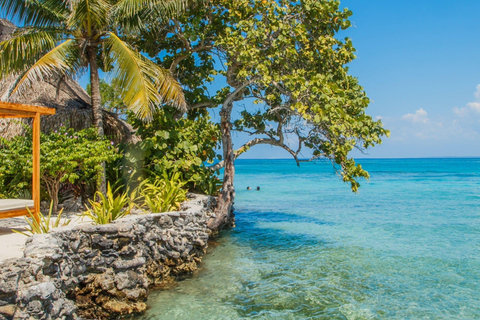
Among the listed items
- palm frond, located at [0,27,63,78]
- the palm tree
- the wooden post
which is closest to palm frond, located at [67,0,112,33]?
the palm tree

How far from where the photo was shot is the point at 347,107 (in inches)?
313

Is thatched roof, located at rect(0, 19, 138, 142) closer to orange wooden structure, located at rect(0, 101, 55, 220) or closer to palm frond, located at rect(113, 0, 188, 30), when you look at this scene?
palm frond, located at rect(113, 0, 188, 30)

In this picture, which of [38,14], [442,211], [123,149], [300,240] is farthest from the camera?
[442,211]

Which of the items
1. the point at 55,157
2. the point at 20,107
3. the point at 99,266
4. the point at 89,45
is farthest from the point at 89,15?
the point at 99,266

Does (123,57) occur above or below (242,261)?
above

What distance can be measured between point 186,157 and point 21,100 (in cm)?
412

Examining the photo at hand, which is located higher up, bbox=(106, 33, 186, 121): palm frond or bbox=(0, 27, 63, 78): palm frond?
bbox=(0, 27, 63, 78): palm frond

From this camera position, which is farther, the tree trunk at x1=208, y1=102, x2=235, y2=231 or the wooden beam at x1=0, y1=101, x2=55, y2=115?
the tree trunk at x1=208, y1=102, x2=235, y2=231

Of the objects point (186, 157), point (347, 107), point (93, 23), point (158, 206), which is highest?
point (93, 23)

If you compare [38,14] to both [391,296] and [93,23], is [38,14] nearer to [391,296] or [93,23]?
[93,23]

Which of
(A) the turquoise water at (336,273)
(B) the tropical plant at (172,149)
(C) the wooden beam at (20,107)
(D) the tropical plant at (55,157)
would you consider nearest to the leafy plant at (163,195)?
(B) the tropical plant at (172,149)

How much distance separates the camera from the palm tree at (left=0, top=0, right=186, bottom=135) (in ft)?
22.9

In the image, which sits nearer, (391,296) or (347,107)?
(391,296)

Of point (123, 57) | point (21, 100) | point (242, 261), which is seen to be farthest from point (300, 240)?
point (21, 100)
